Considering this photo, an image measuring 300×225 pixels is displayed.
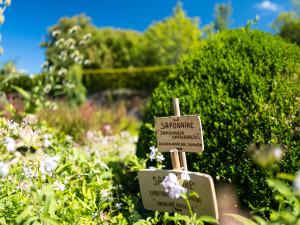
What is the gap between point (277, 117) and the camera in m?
2.63

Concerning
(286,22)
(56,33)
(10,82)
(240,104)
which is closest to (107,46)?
(286,22)

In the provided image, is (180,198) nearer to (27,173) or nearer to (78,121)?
(27,173)

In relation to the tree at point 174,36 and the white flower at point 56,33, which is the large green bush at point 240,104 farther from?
the tree at point 174,36

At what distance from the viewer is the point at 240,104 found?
9.06 feet

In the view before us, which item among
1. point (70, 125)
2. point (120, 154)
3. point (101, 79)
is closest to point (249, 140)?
point (120, 154)

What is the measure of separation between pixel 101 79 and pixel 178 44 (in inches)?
825

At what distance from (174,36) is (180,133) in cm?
3518

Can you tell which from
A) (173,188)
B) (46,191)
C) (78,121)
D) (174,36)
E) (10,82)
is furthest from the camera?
(174,36)

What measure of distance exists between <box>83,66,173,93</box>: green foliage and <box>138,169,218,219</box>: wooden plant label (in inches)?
565

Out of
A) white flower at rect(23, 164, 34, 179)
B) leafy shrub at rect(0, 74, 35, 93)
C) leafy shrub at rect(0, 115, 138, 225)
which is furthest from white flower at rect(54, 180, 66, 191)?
leafy shrub at rect(0, 74, 35, 93)

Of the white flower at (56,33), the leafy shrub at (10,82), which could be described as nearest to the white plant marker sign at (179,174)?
the leafy shrub at (10,82)

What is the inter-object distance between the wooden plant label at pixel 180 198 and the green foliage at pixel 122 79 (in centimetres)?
1435

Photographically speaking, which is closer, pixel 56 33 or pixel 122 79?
pixel 56 33

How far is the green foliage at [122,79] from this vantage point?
16.9 meters
